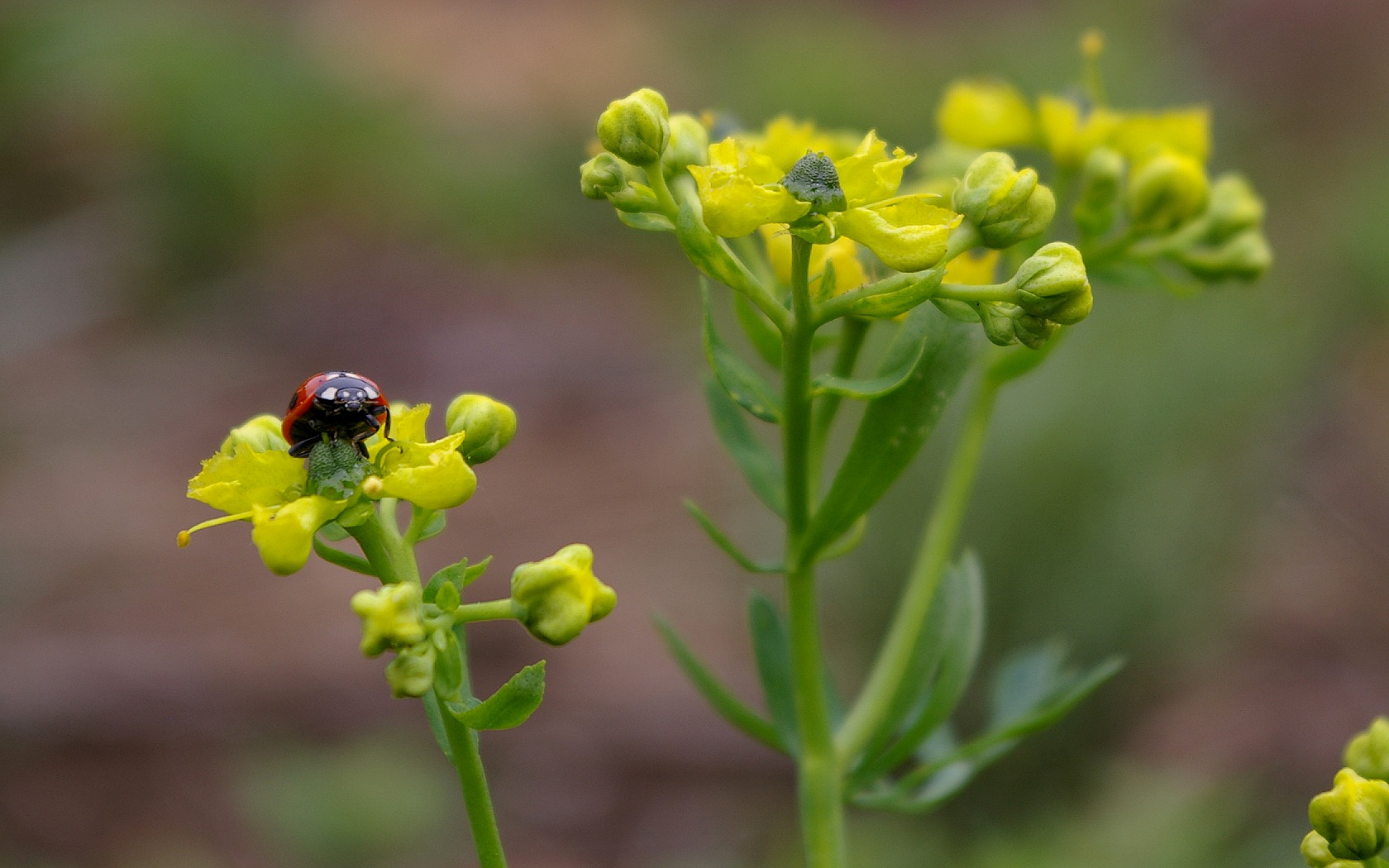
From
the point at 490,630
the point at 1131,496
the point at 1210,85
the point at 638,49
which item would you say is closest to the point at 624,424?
the point at 490,630

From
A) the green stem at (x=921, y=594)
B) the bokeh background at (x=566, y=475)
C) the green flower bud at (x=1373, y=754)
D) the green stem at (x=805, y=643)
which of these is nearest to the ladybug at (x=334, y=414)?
the green stem at (x=805, y=643)

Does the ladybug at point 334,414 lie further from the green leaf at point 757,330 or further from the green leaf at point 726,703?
the green leaf at point 726,703

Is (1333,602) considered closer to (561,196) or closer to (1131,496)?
(1131,496)

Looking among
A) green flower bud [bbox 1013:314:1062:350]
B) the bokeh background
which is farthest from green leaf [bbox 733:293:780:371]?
the bokeh background

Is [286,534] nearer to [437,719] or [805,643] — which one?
[437,719]

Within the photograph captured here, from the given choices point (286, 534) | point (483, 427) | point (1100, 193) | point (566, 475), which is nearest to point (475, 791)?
point (286, 534)

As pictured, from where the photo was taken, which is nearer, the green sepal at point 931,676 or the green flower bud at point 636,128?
the green flower bud at point 636,128
